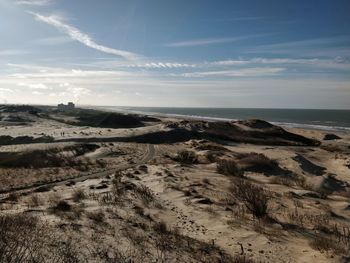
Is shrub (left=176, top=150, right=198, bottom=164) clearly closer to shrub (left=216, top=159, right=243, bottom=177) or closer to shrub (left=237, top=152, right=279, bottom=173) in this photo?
shrub (left=237, top=152, right=279, bottom=173)

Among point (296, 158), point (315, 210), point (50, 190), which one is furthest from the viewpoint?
point (296, 158)

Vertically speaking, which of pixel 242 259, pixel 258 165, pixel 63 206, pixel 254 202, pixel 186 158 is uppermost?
pixel 254 202

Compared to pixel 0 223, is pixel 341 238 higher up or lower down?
lower down

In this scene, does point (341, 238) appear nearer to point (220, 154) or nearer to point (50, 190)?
point (50, 190)

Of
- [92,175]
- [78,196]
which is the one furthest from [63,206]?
[92,175]

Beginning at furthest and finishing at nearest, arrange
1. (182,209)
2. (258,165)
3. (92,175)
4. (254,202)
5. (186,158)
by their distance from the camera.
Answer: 1. (186,158)
2. (258,165)
3. (92,175)
4. (182,209)
5. (254,202)

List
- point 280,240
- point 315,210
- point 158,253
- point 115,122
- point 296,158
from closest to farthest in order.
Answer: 1. point 158,253
2. point 280,240
3. point 315,210
4. point 296,158
5. point 115,122

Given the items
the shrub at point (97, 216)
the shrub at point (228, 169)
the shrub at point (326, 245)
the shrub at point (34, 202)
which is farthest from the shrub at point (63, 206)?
the shrub at point (228, 169)

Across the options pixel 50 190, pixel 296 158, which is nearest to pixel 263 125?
pixel 296 158

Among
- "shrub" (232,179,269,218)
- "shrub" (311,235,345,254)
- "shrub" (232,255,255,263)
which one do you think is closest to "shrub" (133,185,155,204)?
"shrub" (232,179,269,218)

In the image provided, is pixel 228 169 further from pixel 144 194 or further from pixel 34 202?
pixel 34 202

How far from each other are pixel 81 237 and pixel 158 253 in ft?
5.93

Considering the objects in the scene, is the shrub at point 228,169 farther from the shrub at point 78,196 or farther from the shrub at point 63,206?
the shrub at point 63,206

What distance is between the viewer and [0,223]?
8438 millimetres
